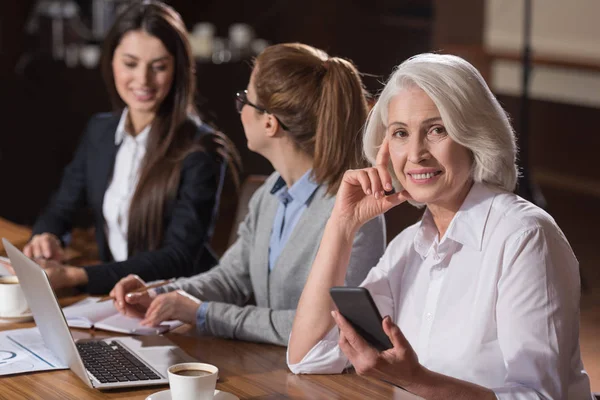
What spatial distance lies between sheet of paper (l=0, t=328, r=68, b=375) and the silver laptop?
0.07 feet

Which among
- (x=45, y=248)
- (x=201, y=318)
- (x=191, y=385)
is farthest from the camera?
(x=45, y=248)

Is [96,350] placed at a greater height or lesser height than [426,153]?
lesser

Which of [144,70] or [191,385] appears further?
[144,70]

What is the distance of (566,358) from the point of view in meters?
1.57

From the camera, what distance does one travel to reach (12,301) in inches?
80.5

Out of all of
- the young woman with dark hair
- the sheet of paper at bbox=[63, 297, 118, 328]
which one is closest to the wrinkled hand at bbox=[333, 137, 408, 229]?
the sheet of paper at bbox=[63, 297, 118, 328]

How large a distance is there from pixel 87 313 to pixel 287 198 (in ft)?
1.74

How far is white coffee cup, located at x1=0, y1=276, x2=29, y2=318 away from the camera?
80.4 inches

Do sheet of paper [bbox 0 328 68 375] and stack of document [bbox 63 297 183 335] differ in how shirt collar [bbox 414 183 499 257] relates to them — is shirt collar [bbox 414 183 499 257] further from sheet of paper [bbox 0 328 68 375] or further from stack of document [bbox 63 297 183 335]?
sheet of paper [bbox 0 328 68 375]

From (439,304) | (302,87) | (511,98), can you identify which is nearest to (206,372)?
(439,304)

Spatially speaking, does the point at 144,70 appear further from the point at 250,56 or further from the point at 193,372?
the point at 250,56

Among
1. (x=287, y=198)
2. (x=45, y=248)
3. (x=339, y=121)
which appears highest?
(x=339, y=121)

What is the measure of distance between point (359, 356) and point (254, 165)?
441 cm

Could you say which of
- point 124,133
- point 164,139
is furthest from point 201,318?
point 124,133
